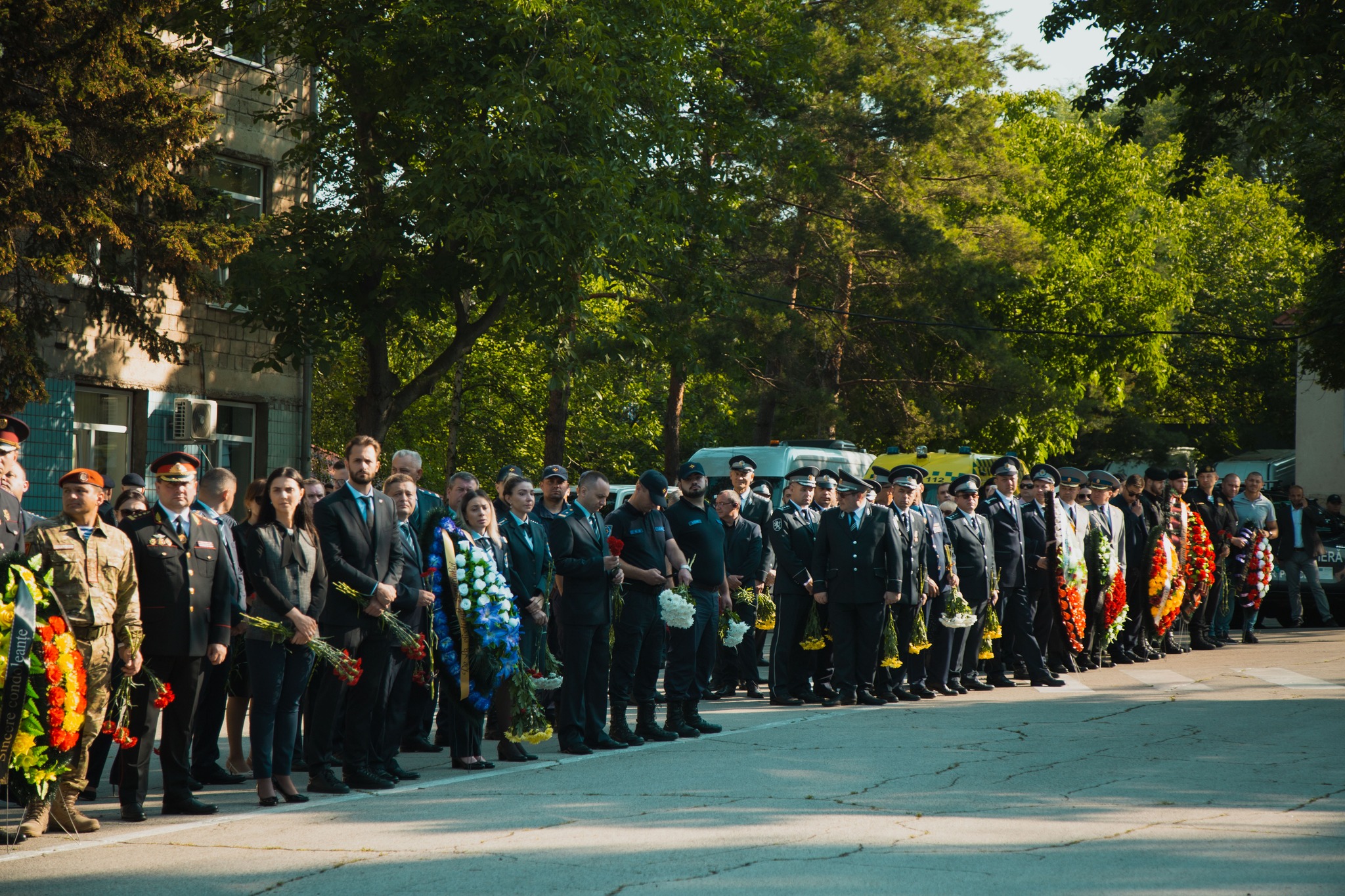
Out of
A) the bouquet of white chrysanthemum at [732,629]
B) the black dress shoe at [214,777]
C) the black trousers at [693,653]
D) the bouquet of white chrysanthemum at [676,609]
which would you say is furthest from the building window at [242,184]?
the black dress shoe at [214,777]

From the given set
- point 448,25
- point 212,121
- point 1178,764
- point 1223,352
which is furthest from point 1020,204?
point 1178,764

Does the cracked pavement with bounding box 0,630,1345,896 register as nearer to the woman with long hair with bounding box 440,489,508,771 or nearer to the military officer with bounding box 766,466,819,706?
the woman with long hair with bounding box 440,489,508,771

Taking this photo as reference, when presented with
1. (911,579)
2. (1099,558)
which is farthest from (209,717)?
(1099,558)

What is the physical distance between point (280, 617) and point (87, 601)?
109 cm

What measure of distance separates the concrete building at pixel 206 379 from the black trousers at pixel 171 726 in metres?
11.1

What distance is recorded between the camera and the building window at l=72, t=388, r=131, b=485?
62.9 ft

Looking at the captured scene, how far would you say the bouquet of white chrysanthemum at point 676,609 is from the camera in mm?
10164

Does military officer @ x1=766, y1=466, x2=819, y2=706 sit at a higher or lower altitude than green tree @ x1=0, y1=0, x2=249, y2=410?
lower

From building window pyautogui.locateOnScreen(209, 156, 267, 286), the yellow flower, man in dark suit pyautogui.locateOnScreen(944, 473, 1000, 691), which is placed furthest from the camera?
building window pyautogui.locateOnScreen(209, 156, 267, 286)

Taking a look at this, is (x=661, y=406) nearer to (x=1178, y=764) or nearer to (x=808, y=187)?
(x=808, y=187)

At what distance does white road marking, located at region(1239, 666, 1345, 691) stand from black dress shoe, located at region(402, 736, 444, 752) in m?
8.36

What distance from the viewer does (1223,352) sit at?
50.2 m

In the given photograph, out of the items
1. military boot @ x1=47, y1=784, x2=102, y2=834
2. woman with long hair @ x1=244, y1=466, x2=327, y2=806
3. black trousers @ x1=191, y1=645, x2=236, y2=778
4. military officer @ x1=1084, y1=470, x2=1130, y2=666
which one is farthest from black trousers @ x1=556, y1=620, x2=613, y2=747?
military officer @ x1=1084, y1=470, x2=1130, y2=666

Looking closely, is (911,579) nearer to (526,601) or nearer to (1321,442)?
(526,601)
